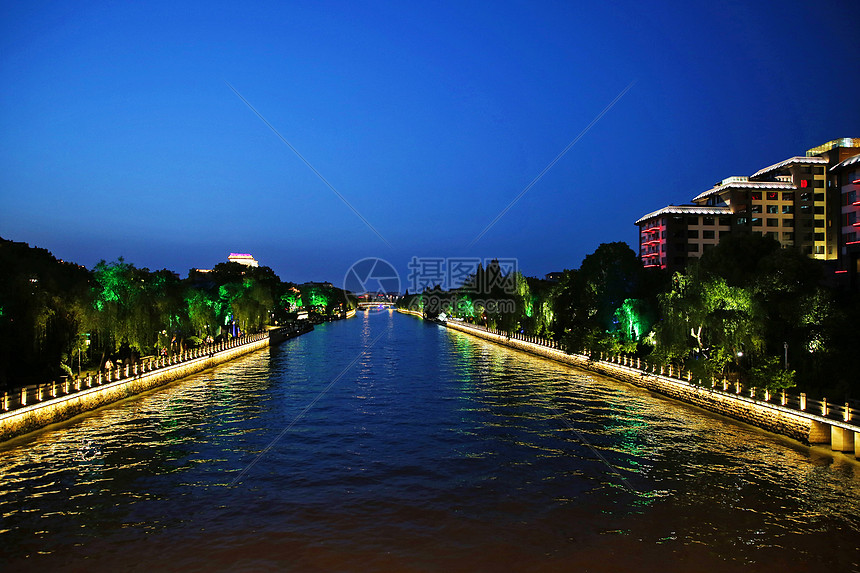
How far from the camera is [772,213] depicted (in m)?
102

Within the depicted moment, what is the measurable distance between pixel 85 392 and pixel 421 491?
69.2ft

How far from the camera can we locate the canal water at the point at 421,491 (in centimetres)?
1502

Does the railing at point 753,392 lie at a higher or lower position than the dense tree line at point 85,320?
lower

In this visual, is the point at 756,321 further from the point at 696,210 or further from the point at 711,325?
the point at 696,210

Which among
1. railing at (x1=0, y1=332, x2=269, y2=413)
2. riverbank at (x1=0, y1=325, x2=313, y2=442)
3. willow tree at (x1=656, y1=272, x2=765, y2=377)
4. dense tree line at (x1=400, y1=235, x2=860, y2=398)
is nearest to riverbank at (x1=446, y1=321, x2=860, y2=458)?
dense tree line at (x1=400, y1=235, x2=860, y2=398)

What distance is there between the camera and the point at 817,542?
1581 centimetres

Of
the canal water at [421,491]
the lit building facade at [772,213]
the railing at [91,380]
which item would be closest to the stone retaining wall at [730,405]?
the canal water at [421,491]

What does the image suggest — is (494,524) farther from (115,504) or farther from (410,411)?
(410,411)

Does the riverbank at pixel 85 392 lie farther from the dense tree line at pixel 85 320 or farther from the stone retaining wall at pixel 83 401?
the dense tree line at pixel 85 320

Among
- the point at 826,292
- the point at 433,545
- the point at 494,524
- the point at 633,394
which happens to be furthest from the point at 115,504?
the point at 826,292

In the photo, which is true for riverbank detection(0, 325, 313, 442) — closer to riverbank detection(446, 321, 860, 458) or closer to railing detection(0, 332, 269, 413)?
railing detection(0, 332, 269, 413)

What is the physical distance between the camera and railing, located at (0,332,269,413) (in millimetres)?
25913

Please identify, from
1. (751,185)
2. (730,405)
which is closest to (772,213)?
(751,185)

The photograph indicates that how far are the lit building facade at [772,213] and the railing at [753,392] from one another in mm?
48844
